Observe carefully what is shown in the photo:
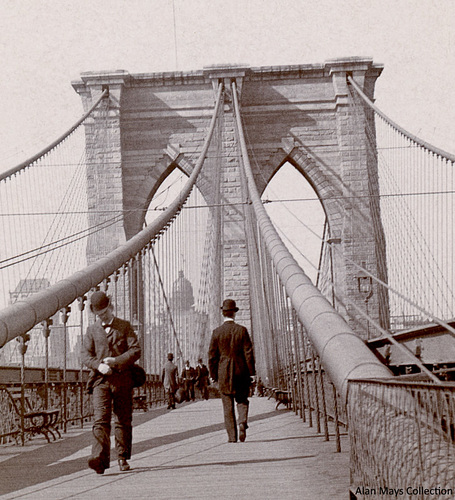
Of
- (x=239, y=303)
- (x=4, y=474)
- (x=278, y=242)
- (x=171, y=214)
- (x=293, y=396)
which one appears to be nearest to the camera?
(x=4, y=474)

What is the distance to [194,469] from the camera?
17.6 feet

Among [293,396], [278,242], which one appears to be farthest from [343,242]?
[278,242]

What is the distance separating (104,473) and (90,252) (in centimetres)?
2244

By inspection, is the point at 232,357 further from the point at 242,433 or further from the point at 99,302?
the point at 99,302

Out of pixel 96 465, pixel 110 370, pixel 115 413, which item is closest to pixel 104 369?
pixel 110 370

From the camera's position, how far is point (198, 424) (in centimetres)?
971

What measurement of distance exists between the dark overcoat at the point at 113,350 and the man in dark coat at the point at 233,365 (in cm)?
176

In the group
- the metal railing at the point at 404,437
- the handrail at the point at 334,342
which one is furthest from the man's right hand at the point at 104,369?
the metal railing at the point at 404,437

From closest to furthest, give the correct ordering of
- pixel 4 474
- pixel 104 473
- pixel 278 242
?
pixel 104 473
pixel 4 474
pixel 278 242

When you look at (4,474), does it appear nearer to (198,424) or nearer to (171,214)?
(198,424)

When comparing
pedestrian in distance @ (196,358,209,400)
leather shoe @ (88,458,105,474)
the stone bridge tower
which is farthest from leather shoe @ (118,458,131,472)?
the stone bridge tower

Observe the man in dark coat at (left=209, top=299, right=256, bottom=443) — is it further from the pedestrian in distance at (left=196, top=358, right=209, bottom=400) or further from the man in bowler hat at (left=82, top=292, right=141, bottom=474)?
the pedestrian in distance at (left=196, top=358, right=209, bottom=400)

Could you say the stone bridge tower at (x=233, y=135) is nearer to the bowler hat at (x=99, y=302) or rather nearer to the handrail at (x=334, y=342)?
the bowler hat at (x=99, y=302)

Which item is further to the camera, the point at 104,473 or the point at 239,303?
the point at 239,303
